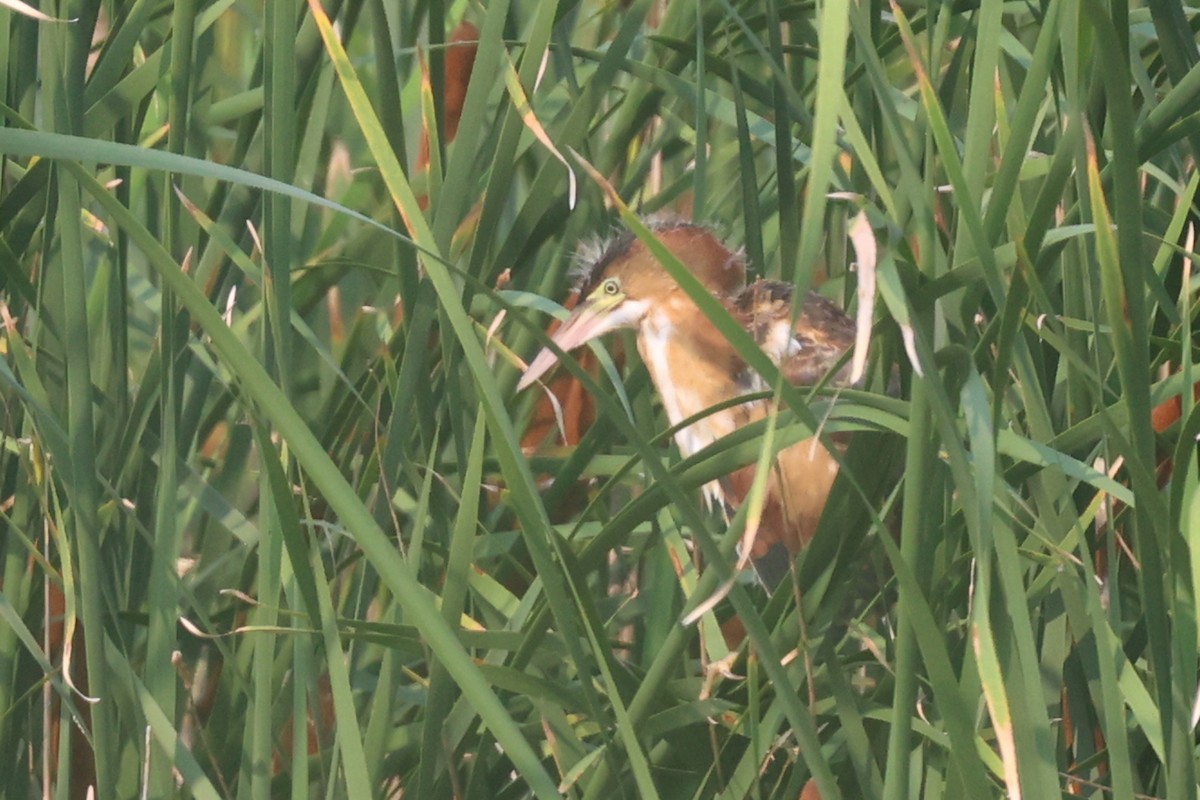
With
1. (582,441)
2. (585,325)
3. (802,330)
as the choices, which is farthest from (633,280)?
(582,441)

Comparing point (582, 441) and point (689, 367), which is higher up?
point (582, 441)

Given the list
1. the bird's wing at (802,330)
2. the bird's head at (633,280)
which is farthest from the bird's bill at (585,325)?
the bird's wing at (802,330)

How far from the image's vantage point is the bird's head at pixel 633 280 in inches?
49.3

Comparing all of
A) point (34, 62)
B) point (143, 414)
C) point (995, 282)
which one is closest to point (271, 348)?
point (143, 414)

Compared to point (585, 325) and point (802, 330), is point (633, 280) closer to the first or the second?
point (585, 325)

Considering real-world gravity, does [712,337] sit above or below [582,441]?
below

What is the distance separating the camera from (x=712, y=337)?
1.29 meters

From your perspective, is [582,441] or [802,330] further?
[802,330]

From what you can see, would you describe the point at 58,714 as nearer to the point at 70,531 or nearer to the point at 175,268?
the point at 70,531

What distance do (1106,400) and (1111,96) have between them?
Result: 289 millimetres

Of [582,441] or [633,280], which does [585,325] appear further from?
[582,441]

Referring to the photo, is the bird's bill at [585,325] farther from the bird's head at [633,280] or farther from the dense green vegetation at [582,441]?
the dense green vegetation at [582,441]

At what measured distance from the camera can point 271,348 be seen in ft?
2.47

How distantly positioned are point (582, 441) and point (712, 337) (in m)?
0.52
